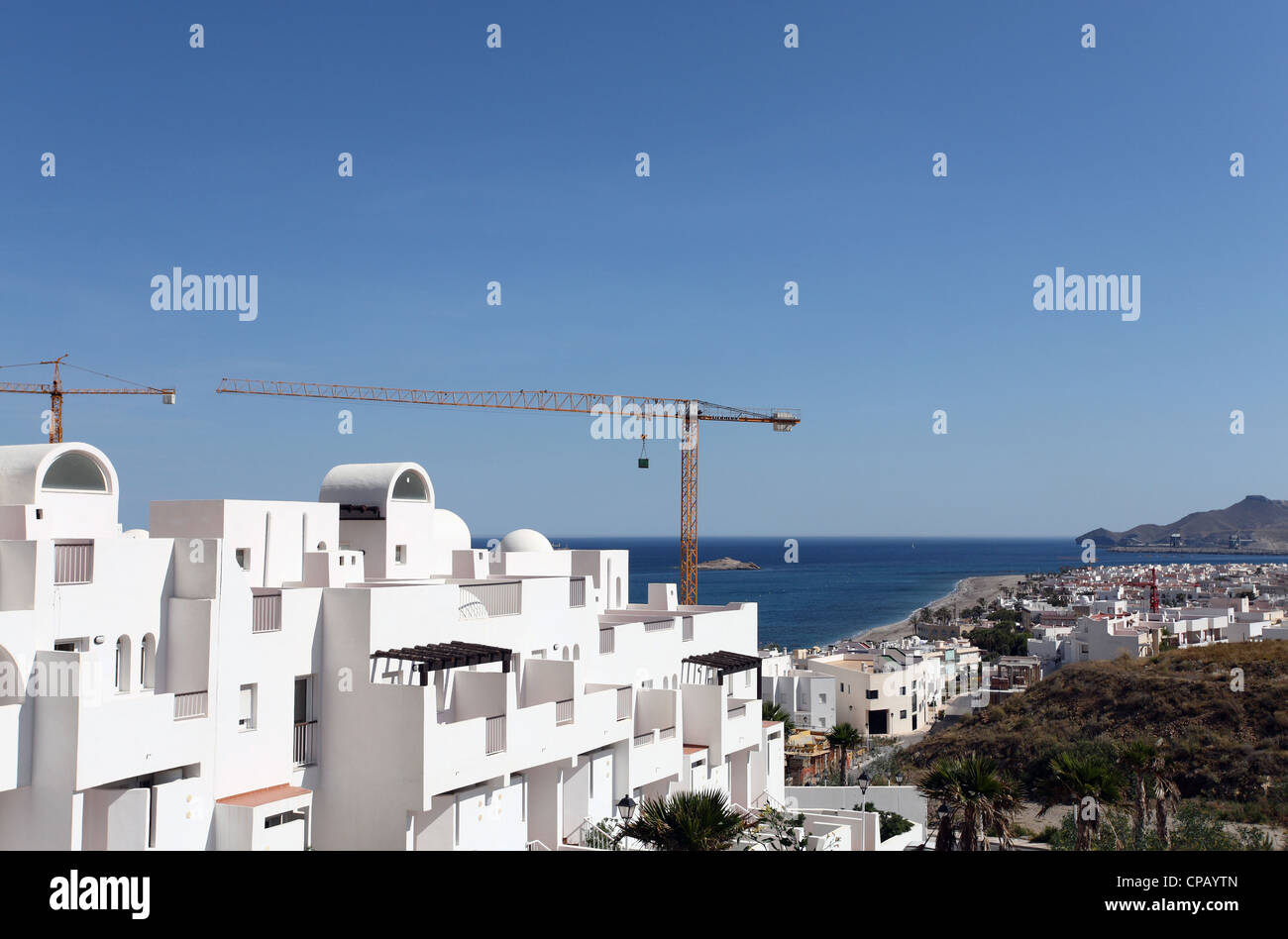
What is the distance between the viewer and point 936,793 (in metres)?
28.7

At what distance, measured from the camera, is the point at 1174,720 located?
185 feet

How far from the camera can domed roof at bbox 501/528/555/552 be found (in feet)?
117

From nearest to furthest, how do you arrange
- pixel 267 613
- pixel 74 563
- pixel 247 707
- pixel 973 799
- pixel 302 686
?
pixel 74 563 → pixel 247 707 → pixel 267 613 → pixel 302 686 → pixel 973 799

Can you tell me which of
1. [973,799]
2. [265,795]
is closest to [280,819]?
[265,795]

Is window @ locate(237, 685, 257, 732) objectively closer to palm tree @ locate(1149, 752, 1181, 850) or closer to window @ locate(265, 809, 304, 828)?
window @ locate(265, 809, 304, 828)

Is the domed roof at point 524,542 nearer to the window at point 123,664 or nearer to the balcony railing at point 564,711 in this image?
the balcony railing at point 564,711

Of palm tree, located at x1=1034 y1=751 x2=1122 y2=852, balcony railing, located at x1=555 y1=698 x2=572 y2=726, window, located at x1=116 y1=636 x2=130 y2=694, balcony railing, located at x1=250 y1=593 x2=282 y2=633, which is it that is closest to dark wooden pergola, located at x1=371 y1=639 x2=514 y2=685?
balcony railing, located at x1=555 y1=698 x2=572 y2=726

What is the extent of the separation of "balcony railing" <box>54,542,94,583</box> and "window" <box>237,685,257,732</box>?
11.7 ft

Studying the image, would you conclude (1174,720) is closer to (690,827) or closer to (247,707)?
(690,827)

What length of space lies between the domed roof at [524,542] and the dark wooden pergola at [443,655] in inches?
437

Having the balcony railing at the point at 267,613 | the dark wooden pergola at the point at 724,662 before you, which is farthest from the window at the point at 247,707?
the dark wooden pergola at the point at 724,662

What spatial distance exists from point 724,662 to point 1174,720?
3535 cm
